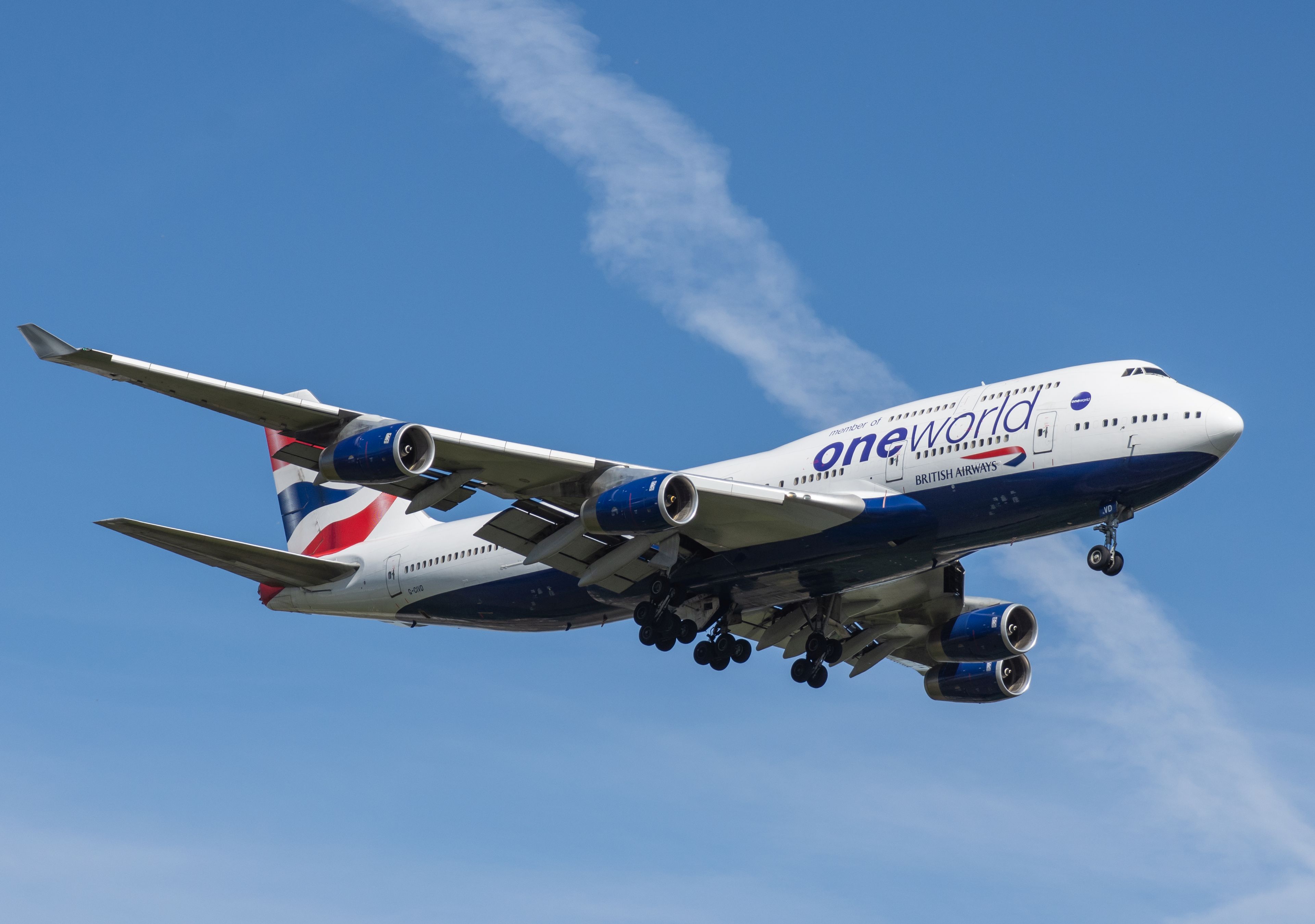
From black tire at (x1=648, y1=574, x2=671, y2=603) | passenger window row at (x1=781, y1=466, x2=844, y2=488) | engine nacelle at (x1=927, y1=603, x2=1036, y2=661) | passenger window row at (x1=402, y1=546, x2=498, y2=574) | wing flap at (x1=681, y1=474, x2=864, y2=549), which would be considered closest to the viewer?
wing flap at (x1=681, y1=474, x2=864, y2=549)

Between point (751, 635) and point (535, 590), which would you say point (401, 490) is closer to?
point (535, 590)

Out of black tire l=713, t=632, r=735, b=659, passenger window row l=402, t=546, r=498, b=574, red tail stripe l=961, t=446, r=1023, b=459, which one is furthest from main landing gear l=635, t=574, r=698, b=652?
red tail stripe l=961, t=446, r=1023, b=459

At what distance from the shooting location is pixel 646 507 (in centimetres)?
3291

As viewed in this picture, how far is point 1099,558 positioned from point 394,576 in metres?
18.7

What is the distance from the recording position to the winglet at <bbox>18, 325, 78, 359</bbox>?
29.0 meters

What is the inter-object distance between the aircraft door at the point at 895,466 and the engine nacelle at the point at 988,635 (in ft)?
30.1

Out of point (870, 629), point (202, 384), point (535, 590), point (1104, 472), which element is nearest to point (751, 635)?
point (870, 629)

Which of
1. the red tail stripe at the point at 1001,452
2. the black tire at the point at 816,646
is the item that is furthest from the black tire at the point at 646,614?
the red tail stripe at the point at 1001,452

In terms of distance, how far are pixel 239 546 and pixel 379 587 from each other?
445 cm

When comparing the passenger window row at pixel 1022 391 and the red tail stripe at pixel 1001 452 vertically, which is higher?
the passenger window row at pixel 1022 391

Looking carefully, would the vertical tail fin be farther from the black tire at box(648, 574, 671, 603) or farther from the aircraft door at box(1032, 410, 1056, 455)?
the aircraft door at box(1032, 410, 1056, 455)

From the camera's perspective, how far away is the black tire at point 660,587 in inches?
1458

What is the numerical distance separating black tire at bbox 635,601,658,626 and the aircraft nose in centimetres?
1303

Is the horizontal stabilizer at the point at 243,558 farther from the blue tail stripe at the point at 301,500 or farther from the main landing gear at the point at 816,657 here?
the main landing gear at the point at 816,657
